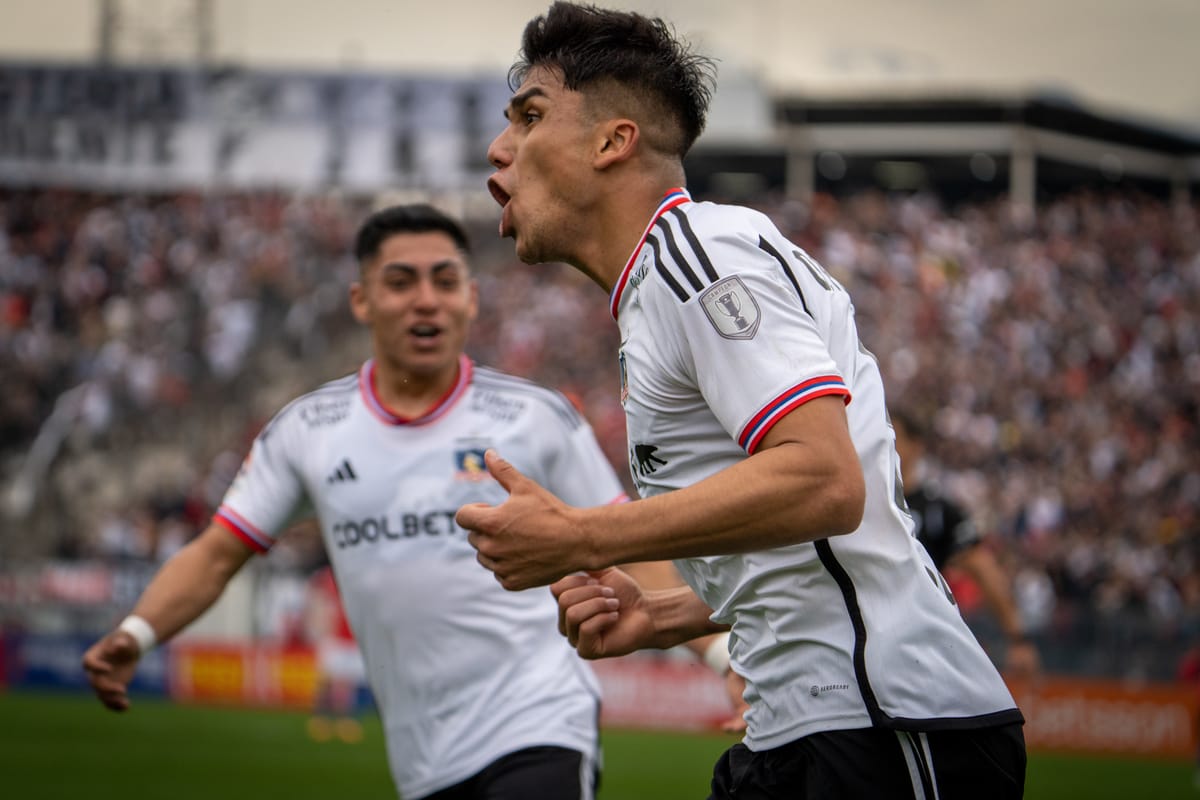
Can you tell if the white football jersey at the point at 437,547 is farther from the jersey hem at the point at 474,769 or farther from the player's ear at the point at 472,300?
the player's ear at the point at 472,300

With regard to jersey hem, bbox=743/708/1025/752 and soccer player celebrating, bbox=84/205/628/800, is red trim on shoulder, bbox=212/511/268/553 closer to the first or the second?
soccer player celebrating, bbox=84/205/628/800

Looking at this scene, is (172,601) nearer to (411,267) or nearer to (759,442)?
(411,267)

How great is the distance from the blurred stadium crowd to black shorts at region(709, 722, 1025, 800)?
13.7 metres

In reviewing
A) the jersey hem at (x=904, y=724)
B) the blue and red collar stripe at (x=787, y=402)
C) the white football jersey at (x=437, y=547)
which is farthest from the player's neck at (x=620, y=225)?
the white football jersey at (x=437, y=547)

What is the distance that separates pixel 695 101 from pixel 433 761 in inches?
98.9

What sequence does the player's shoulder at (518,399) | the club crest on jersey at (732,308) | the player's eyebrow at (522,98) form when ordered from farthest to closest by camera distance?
1. the player's shoulder at (518,399)
2. the player's eyebrow at (522,98)
3. the club crest on jersey at (732,308)

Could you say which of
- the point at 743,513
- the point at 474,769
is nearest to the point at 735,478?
the point at 743,513

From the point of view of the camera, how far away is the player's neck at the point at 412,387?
5203 millimetres

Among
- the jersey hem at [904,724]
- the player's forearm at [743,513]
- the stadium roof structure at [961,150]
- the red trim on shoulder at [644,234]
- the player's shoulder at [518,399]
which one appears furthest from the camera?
the stadium roof structure at [961,150]

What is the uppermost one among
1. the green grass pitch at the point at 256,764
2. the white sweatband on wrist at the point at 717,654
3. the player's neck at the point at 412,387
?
the player's neck at the point at 412,387

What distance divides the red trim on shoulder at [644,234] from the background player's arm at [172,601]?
239 centimetres

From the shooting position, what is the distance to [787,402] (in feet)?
8.59

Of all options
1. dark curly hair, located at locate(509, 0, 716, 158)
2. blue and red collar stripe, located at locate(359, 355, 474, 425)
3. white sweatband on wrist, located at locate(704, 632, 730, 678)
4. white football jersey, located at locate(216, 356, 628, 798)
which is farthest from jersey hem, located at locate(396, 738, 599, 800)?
dark curly hair, located at locate(509, 0, 716, 158)

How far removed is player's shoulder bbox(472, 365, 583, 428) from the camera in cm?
511
